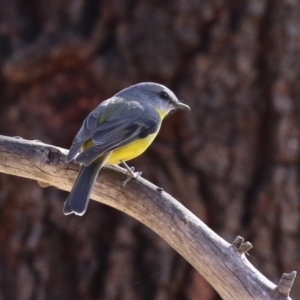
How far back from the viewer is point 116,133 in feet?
13.5

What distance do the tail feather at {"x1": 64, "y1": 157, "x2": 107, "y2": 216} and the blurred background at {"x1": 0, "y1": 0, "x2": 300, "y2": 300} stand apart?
1780 millimetres

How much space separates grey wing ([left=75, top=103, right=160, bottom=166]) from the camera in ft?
12.6

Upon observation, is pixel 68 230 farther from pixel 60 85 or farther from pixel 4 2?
pixel 4 2

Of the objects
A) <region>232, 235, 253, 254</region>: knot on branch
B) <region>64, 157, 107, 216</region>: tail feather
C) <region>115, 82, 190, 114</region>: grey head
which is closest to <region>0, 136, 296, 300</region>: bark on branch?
<region>232, 235, 253, 254</region>: knot on branch

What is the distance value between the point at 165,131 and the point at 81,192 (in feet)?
6.49

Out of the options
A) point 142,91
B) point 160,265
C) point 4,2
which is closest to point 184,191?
point 160,265

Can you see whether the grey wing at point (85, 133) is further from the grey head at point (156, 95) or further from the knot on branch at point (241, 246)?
the knot on branch at point (241, 246)

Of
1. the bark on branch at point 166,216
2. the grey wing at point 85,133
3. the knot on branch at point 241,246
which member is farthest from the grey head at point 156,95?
the knot on branch at point 241,246

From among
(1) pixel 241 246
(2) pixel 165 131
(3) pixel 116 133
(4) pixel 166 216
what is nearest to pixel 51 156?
(3) pixel 116 133

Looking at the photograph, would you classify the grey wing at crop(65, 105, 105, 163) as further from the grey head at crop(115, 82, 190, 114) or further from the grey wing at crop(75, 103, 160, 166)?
the grey head at crop(115, 82, 190, 114)

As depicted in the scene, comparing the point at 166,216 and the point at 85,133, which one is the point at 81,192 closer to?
the point at 166,216

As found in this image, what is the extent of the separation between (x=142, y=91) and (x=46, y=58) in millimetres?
1021

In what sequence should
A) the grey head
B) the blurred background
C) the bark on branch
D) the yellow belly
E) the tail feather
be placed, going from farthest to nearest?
the blurred background, the grey head, the yellow belly, the tail feather, the bark on branch

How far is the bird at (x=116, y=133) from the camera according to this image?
3719 mm
